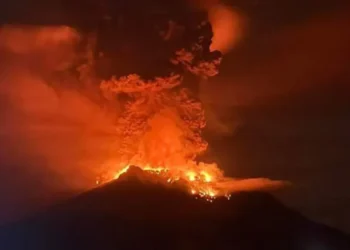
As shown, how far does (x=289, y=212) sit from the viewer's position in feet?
150

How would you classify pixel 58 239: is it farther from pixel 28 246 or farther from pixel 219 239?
pixel 219 239

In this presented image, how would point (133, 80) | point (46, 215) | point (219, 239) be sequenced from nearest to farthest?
1. point (133, 80)
2. point (219, 239)
3. point (46, 215)

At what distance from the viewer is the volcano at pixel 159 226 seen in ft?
120

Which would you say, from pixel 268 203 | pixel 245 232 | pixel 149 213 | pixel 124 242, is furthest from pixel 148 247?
pixel 268 203

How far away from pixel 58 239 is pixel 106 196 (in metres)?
4.39

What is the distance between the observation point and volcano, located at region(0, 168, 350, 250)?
3644 centimetres

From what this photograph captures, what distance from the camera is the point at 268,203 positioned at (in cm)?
4544

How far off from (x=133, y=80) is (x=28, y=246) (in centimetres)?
1581

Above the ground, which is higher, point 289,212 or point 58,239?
point 289,212

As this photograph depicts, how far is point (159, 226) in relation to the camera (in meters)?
37.8

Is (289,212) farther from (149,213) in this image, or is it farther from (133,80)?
(133,80)

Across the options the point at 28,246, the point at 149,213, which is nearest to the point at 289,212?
the point at 149,213

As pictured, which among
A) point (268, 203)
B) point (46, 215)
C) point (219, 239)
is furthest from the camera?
point (268, 203)

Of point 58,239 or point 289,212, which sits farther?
point 289,212
